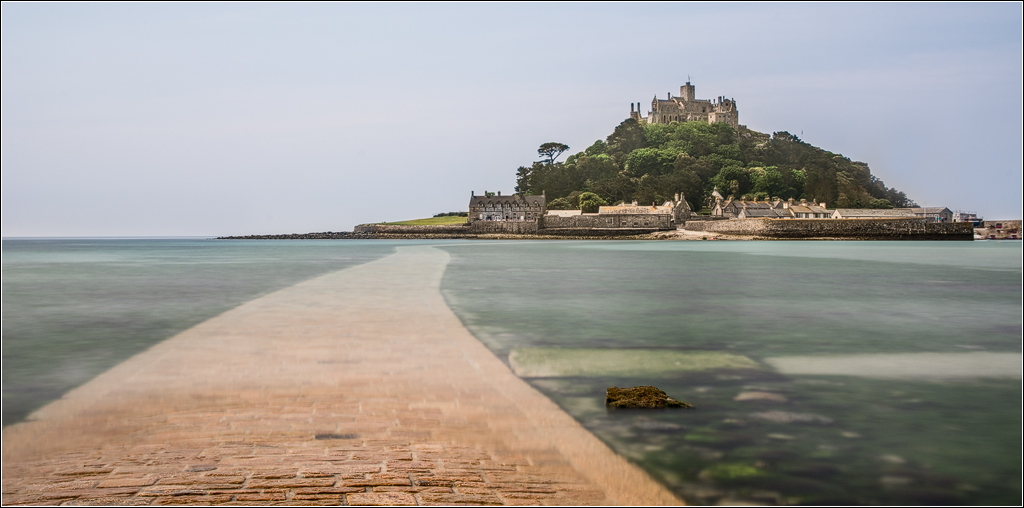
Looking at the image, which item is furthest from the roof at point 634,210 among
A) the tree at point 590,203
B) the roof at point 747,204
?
the roof at point 747,204

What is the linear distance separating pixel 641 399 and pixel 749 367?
249cm

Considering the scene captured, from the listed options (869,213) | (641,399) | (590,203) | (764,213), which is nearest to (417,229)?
(590,203)

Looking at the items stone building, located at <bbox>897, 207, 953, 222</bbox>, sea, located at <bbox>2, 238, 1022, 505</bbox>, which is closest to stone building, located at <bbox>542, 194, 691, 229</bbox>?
stone building, located at <bbox>897, 207, 953, 222</bbox>

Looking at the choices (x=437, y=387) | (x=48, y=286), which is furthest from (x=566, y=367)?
(x=48, y=286)

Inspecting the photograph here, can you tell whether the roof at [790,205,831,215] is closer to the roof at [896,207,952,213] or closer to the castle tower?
the roof at [896,207,952,213]

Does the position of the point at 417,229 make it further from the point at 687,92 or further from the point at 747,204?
the point at 687,92

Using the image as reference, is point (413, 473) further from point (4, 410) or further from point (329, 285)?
point (329, 285)

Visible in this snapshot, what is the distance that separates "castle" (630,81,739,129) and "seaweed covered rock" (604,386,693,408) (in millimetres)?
127799

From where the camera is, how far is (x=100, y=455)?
13.9 feet

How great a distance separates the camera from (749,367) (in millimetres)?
7578

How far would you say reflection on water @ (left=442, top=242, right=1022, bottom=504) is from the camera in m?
4.10

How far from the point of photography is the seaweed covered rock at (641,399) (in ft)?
18.1

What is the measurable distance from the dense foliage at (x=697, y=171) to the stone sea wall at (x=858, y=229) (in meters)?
18.7

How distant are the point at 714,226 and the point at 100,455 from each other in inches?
3141
